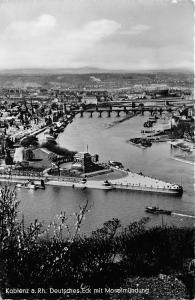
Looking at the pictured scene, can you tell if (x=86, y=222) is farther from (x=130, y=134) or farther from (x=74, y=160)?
(x=130, y=134)

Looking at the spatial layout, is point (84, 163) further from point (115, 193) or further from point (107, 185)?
point (115, 193)

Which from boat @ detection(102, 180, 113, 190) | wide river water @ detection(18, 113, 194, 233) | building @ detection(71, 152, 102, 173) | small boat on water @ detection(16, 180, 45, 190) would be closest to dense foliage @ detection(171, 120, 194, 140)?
wide river water @ detection(18, 113, 194, 233)

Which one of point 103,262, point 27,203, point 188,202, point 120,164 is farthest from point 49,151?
point 103,262

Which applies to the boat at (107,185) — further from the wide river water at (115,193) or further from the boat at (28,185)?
the boat at (28,185)

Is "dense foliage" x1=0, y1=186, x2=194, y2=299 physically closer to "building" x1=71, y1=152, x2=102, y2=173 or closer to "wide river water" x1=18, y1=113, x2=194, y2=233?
"wide river water" x1=18, y1=113, x2=194, y2=233

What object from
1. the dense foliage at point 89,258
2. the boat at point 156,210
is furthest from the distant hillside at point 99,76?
the dense foliage at point 89,258
